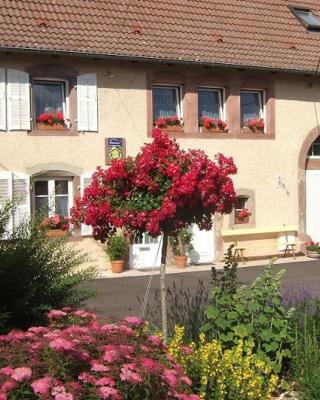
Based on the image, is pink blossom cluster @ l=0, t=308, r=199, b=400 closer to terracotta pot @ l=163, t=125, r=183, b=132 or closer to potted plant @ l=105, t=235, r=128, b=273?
potted plant @ l=105, t=235, r=128, b=273

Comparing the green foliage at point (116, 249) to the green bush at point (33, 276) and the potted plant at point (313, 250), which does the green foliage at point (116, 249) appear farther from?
the green bush at point (33, 276)

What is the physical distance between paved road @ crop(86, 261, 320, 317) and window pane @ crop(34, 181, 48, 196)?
2.59 metres

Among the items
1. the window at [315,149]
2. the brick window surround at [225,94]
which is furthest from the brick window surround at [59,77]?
the window at [315,149]

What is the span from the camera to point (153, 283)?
1403 cm

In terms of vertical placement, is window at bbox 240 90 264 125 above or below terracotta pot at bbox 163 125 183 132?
above

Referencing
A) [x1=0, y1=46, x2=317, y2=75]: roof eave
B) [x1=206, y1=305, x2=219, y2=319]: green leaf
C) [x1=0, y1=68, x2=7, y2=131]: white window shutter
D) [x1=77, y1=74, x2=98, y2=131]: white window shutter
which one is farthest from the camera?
[x1=77, y1=74, x2=98, y2=131]: white window shutter

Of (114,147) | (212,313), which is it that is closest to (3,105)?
(114,147)

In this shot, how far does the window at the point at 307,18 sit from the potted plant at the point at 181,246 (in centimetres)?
794

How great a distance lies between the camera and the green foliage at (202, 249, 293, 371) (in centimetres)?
511

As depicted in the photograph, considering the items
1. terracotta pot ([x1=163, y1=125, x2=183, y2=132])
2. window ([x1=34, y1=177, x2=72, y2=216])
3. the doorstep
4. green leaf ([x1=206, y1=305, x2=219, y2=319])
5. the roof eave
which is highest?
the roof eave

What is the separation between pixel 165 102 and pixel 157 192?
12.1 metres

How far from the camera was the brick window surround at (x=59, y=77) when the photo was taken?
50.3ft

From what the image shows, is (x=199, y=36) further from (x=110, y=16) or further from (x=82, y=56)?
(x=82, y=56)

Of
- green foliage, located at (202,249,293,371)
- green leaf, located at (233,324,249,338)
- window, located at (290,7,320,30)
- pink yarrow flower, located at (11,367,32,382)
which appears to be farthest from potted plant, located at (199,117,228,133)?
pink yarrow flower, located at (11,367,32,382)
